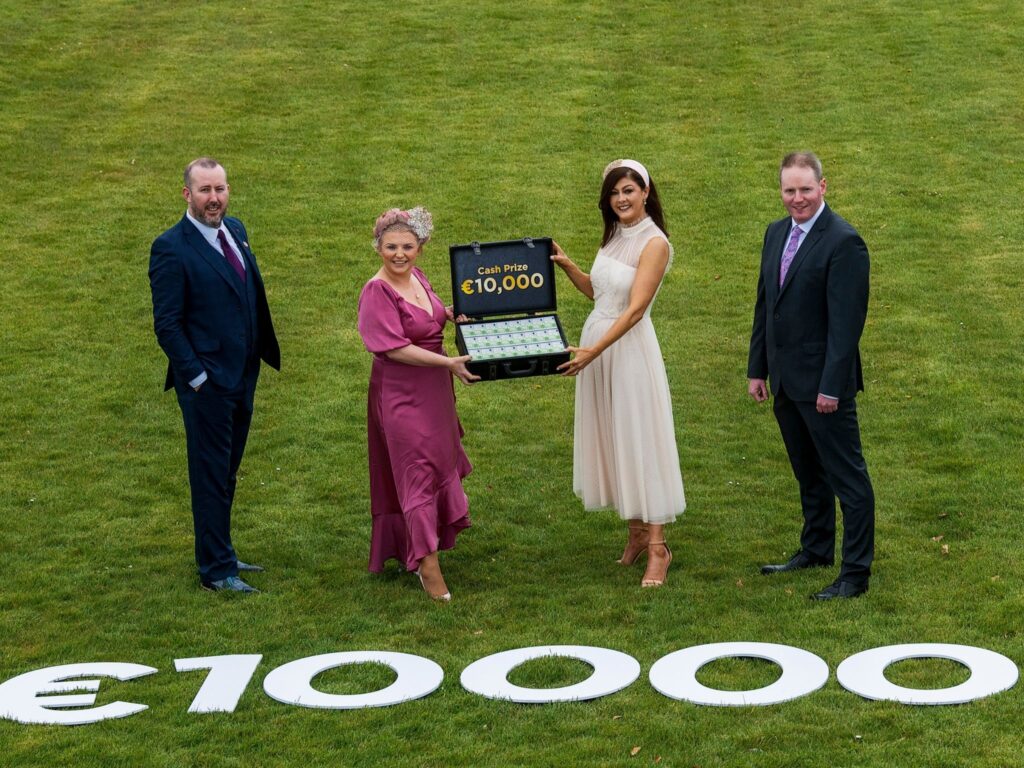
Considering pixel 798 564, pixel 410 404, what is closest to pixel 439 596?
pixel 410 404

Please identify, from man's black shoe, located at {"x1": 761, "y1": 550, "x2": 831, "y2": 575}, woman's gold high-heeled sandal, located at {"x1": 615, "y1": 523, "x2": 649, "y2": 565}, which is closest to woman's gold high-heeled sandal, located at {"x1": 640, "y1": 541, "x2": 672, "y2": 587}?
woman's gold high-heeled sandal, located at {"x1": 615, "y1": 523, "x2": 649, "y2": 565}

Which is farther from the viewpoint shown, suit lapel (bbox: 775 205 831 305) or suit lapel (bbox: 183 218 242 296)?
suit lapel (bbox: 183 218 242 296)

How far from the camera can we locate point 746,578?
8.99 metres

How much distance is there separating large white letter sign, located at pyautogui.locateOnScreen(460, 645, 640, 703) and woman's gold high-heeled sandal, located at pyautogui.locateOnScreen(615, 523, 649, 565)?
5.36 feet

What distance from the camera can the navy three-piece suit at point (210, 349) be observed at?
28.6 ft

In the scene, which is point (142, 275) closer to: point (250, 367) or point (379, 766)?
point (250, 367)

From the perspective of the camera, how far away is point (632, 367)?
8922 mm

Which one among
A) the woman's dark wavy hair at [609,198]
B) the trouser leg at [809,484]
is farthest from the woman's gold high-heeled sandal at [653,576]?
the woman's dark wavy hair at [609,198]

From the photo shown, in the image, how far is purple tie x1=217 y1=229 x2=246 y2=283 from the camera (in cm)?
897

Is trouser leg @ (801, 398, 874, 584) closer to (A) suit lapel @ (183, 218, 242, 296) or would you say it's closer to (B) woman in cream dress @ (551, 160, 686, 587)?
(B) woman in cream dress @ (551, 160, 686, 587)

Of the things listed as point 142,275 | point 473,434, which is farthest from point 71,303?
point 473,434

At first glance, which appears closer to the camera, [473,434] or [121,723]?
[121,723]

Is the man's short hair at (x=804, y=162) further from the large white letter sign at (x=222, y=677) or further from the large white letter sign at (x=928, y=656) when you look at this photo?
the large white letter sign at (x=222, y=677)

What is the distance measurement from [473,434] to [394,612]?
4.05m
